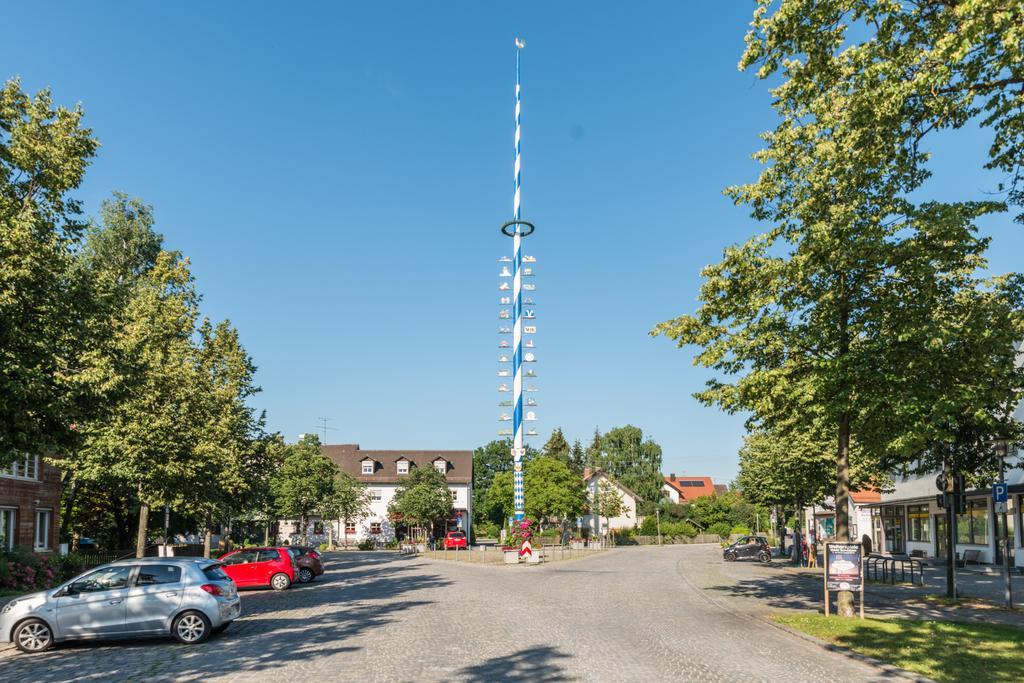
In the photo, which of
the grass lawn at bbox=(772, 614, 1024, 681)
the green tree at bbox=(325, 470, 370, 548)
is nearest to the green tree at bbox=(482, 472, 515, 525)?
the green tree at bbox=(325, 470, 370, 548)

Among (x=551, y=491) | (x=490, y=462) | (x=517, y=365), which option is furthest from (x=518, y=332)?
(x=490, y=462)

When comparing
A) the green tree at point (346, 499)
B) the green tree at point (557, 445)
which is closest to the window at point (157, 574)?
the green tree at point (346, 499)

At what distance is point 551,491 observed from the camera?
73750 mm

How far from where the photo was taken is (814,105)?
1484 cm

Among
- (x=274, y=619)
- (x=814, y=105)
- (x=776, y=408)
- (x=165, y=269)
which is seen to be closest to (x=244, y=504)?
(x=165, y=269)

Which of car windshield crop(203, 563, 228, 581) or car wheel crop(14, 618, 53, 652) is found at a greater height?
car windshield crop(203, 563, 228, 581)

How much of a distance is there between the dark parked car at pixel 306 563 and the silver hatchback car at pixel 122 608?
48.4 ft

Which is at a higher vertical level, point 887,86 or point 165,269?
point 165,269

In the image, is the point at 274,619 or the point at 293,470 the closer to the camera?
the point at 274,619

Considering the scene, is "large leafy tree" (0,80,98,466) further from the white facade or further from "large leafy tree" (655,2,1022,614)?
the white facade

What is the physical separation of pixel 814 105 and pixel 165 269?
103 ft

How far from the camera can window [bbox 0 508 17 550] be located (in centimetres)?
2902

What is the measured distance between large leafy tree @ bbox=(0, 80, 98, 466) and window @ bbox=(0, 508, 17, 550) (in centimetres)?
1476

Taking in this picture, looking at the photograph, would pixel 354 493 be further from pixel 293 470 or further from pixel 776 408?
pixel 776 408
